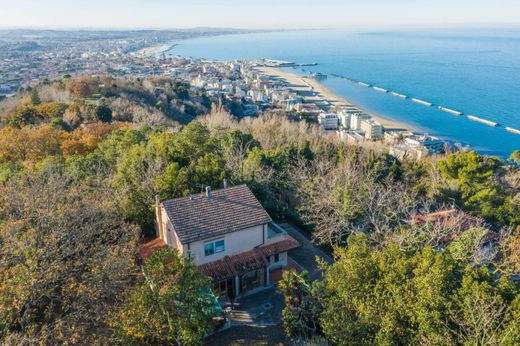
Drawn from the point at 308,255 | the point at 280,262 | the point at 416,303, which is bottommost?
the point at 308,255

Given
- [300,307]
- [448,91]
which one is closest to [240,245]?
[300,307]

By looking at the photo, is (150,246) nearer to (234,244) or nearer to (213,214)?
(213,214)

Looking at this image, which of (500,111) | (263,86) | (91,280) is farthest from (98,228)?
(263,86)

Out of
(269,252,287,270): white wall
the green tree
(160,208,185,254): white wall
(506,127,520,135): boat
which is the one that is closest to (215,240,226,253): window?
(160,208,185,254): white wall

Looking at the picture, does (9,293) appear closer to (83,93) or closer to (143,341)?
(143,341)

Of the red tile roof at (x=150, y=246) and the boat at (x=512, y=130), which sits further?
the boat at (x=512, y=130)

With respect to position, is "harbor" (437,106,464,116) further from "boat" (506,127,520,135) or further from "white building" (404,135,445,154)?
"white building" (404,135,445,154)

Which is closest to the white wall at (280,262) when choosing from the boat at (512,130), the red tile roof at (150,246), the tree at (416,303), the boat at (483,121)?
the red tile roof at (150,246)

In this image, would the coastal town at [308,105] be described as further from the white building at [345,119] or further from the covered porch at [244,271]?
the covered porch at [244,271]
